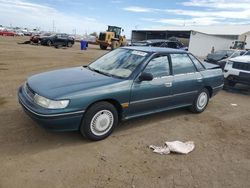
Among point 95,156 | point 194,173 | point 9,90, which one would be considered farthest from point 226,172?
point 9,90

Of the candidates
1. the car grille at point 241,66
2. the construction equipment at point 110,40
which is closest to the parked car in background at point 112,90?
the car grille at point 241,66

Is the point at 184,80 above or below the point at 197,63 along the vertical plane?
below

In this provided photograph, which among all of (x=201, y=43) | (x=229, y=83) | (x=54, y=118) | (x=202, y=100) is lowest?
(x=229, y=83)

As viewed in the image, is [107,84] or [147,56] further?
[147,56]

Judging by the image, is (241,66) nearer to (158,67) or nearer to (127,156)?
(158,67)

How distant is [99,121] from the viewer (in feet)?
14.4

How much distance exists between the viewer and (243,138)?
5.18m

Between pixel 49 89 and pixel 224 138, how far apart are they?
3376 millimetres

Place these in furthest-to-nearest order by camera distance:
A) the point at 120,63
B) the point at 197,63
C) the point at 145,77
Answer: the point at 197,63
the point at 120,63
the point at 145,77

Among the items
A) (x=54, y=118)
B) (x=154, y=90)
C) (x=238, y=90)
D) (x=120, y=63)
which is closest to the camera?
(x=54, y=118)

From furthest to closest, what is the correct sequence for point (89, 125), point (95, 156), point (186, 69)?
point (186, 69) → point (89, 125) → point (95, 156)

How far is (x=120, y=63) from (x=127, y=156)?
75.2 inches

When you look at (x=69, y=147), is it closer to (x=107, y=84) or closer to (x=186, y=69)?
(x=107, y=84)

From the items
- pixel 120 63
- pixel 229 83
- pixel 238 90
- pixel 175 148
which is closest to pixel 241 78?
pixel 229 83
